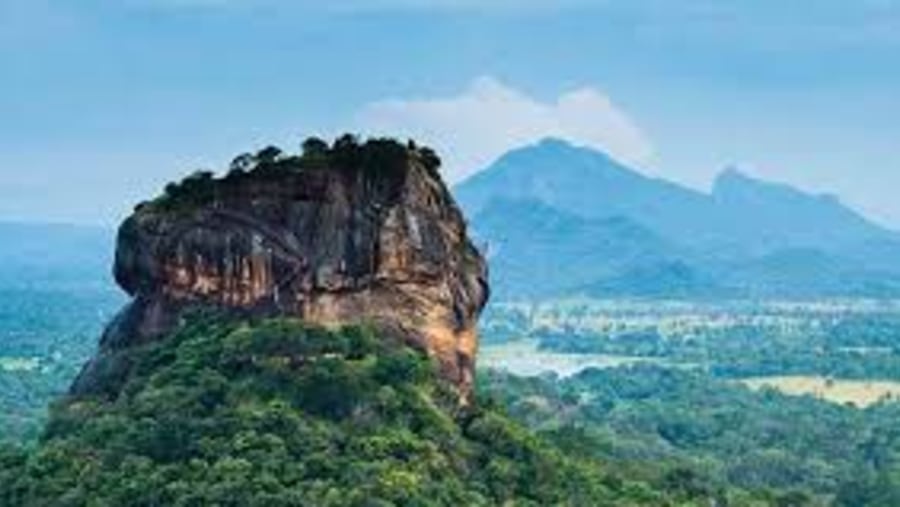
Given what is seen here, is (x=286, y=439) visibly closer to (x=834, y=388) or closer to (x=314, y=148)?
(x=314, y=148)

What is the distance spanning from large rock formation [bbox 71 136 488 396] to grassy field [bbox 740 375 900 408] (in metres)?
93.6

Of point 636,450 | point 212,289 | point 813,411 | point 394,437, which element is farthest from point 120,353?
point 813,411

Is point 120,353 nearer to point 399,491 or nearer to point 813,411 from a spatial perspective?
point 399,491

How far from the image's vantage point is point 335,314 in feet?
167

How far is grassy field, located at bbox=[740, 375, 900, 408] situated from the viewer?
149875 millimetres

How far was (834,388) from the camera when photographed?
529 feet

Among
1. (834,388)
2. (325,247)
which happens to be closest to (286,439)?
(325,247)

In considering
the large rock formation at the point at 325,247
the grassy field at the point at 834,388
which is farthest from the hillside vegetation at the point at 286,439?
the grassy field at the point at 834,388

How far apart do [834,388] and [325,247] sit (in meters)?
115

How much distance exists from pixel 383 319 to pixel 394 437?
17.0 feet

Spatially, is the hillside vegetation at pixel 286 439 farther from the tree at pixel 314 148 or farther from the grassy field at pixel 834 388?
the grassy field at pixel 834 388

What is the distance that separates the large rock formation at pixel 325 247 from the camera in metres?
51.0

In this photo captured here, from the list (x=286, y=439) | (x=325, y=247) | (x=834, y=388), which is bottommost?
(x=834, y=388)

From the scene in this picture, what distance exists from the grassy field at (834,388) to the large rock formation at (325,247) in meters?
93.6
